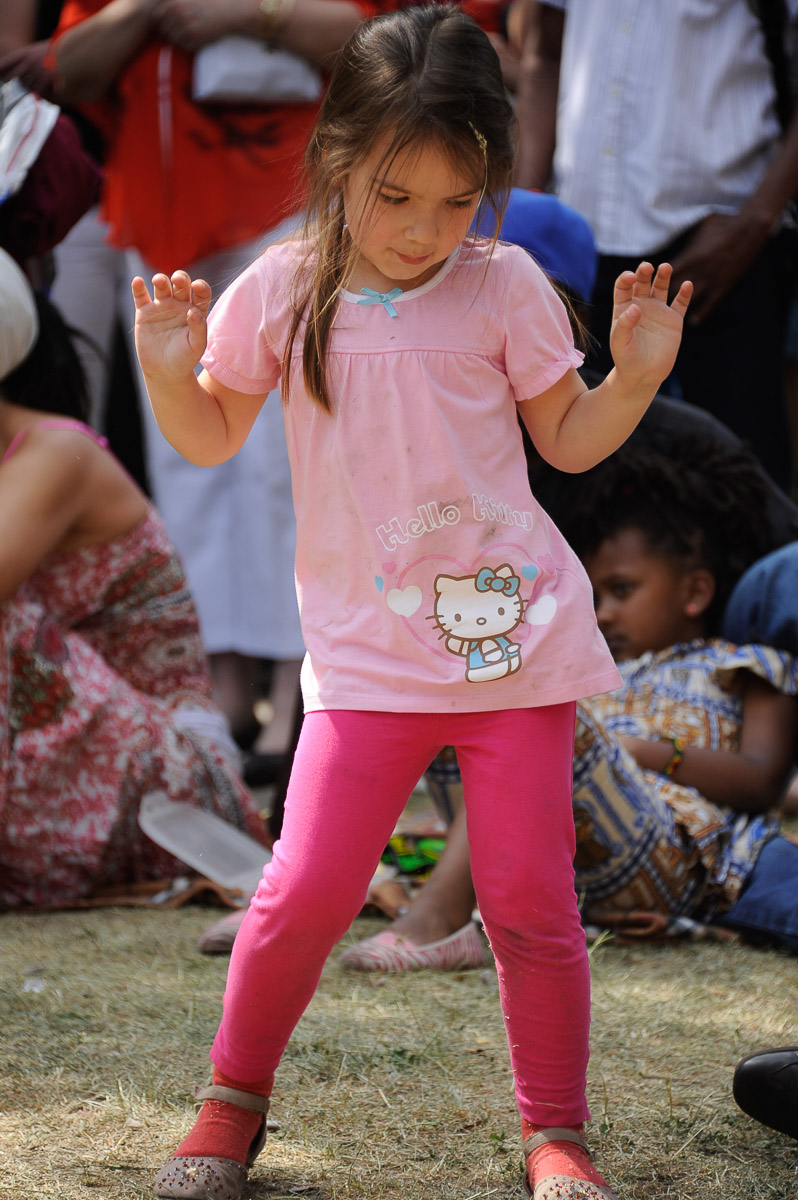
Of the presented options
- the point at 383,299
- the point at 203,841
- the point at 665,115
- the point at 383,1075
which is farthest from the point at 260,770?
the point at 383,299

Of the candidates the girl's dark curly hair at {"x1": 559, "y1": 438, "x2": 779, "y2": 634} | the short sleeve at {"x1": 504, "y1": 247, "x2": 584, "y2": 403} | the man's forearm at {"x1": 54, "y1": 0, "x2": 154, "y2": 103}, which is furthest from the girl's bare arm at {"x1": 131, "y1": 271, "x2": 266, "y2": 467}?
the man's forearm at {"x1": 54, "y1": 0, "x2": 154, "y2": 103}

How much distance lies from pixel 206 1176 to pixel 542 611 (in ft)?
2.23

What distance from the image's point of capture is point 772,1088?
1547 millimetres

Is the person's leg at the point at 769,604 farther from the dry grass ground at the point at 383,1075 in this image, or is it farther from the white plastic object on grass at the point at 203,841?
the white plastic object on grass at the point at 203,841

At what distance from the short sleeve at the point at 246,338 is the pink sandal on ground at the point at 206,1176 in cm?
78

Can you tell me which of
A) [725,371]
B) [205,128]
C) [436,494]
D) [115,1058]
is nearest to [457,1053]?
[115,1058]

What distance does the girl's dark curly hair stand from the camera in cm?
284

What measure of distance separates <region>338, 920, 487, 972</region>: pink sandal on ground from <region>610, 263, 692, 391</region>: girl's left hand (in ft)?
3.57

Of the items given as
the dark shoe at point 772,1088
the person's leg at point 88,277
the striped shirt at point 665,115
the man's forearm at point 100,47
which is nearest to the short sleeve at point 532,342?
the dark shoe at point 772,1088

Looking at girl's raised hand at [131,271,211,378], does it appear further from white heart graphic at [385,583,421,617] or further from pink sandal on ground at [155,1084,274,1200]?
pink sandal on ground at [155,1084,274,1200]

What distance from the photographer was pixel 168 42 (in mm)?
3467

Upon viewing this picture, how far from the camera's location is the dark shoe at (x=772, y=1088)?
5.03 ft

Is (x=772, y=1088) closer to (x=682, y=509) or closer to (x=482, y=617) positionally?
(x=482, y=617)

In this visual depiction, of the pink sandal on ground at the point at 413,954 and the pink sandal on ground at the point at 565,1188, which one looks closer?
the pink sandal on ground at the point at 565,1188
